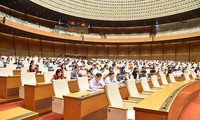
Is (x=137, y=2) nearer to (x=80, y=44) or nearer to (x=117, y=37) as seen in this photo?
(x=117, y=37)

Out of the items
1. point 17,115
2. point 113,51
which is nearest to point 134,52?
point 113,51

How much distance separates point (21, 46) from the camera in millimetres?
21359

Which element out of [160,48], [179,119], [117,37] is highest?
[117,37]

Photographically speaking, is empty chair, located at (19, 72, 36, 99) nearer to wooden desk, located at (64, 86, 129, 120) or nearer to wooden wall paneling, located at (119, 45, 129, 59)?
wooden desk, located at (64, 86, 129, 120)

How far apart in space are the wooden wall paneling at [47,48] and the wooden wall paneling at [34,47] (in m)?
0.78

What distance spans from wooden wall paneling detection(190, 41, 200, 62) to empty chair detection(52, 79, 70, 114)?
71.3ft

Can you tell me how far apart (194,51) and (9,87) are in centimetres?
2275

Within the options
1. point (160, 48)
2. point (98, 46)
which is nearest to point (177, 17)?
point (160, 48)

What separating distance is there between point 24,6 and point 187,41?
20223mm

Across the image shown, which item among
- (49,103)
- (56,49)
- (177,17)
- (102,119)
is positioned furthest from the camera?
(56,49)

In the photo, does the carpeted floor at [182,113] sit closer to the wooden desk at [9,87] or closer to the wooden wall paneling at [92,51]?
the wooden desk at [9,87]

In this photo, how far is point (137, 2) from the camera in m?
23.6

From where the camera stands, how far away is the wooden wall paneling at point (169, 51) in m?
24.9

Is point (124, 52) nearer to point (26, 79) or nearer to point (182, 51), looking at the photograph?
point (182, 51)
